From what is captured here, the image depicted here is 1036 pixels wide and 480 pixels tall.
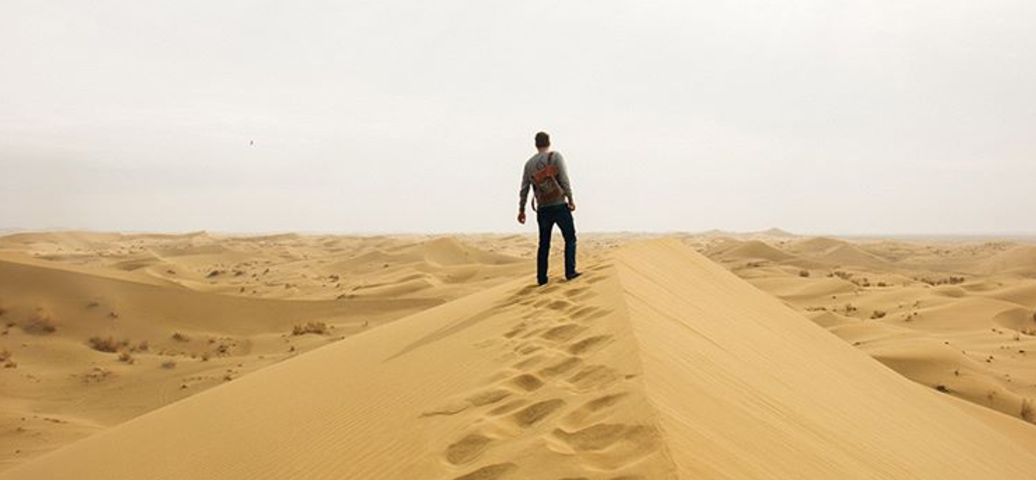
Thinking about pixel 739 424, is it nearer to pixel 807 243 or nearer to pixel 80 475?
pixel 80 475

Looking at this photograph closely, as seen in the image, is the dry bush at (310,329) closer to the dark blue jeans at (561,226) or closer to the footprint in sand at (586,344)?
the dark blue jeans at (561,226)

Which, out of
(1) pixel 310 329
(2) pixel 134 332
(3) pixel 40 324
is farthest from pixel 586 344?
(3) pixel 40 324

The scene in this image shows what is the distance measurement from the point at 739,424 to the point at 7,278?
14858 millimetres

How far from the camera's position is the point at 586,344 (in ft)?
12.3

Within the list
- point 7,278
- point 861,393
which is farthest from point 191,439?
point 7,278

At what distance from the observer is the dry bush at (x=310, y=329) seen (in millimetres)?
12037

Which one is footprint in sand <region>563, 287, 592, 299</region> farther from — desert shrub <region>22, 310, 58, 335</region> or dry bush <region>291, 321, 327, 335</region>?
desert shrub <region>22, 310, 58, 335</region>

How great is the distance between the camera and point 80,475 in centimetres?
423

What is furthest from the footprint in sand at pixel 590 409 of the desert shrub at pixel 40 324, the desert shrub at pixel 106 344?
the desert shrub at pixel 40 324

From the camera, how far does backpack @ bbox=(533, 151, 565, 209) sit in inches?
254

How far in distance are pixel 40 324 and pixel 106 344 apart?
155 cm

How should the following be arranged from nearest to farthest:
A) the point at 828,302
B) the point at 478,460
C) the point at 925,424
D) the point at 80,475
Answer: the point at 478,460 < the point at 80,475 < the point at 925,424 < the point at 828,302

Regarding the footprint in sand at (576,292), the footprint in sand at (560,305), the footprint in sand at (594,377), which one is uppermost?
the footprint in sand at (576,292)

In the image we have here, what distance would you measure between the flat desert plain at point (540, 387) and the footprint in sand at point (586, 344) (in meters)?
0.03
